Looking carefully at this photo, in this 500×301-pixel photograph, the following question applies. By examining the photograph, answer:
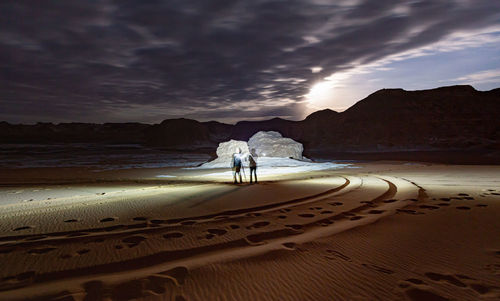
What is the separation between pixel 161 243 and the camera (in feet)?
15.9

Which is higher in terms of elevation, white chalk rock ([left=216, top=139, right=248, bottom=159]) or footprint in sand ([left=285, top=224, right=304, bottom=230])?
white chalk rock ([left=216, top=139, right=248, bottom=159])

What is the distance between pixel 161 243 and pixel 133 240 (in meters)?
0.57

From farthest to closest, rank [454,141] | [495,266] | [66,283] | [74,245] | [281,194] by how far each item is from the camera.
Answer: [454,141] → [281,194] → [74,245] → [495,266] → [66,283]

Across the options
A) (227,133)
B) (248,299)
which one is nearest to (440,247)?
(248,299)

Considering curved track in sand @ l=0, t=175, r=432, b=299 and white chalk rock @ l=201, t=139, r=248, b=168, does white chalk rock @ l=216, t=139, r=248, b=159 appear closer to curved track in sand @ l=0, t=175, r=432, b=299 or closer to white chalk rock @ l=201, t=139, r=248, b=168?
white chalk rock @ l=201, t=139, r=248, b=168

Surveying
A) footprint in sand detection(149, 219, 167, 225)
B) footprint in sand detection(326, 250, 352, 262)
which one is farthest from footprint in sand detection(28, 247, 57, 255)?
footprint in sand detection(326, 250, 352, 262)

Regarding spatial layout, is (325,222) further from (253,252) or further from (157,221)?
(157,221)

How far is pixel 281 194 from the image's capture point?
386 inches

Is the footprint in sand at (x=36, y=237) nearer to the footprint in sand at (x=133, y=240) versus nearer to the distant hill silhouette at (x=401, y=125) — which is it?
the footprint in sand at (x=133, y=240)

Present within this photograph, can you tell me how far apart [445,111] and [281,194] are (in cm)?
9318

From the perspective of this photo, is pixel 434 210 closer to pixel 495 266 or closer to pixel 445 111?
pixel 495 266

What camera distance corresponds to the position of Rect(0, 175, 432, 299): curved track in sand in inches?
139

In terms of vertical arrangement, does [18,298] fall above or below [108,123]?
below

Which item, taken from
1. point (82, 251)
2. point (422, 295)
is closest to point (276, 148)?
point (82, 251)
